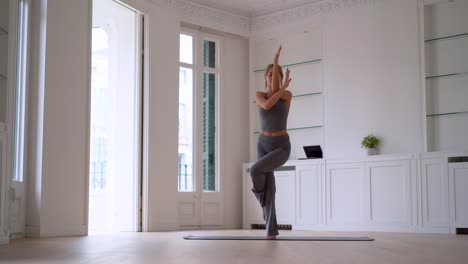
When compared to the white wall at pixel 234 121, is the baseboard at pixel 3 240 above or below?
below

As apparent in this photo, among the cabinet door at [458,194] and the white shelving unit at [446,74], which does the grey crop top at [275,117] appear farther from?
the white shelving unit at [446,74]

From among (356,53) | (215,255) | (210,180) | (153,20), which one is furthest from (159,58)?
(215,255)

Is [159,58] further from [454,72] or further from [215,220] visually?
[454,72]

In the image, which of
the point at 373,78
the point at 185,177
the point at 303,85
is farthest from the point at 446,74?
the point at 185,177

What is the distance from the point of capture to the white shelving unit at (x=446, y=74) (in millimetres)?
7180

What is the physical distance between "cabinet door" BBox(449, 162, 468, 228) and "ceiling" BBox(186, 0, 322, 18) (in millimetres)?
3099

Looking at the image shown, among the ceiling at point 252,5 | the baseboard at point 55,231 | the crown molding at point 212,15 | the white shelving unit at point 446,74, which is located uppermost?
the ceiling at point 252,5

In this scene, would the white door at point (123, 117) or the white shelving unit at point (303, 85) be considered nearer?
the white door at point (123, 117)

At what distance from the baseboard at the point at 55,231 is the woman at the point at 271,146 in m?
2.11

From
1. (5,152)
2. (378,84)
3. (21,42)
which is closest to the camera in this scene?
(5,152)

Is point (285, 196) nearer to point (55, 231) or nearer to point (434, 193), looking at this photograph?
point (434, 193)

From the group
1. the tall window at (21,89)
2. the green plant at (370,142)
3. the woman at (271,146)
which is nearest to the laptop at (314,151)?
the green plant at (370,142)

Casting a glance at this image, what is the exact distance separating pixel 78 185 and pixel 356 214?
10.9 feet

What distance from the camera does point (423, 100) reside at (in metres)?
7.41
